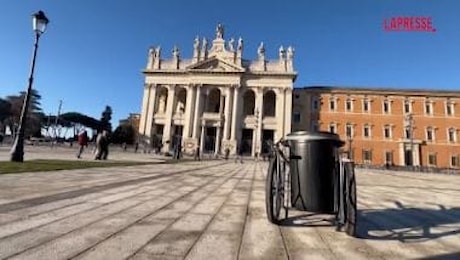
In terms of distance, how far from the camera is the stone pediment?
193 feet

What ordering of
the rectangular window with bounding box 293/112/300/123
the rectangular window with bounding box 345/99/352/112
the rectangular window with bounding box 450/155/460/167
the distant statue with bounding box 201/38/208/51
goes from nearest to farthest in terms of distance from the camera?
the rectangular window with bounding box 450/155/460/167 < the rectangular window with bounding box 345/99/352/112 < the rectangular window with bounding box 293/112/300/123 < the distant statue with bounding box 201/38/208/51

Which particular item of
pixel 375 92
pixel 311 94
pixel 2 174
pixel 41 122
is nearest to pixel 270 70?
pixel 311 94

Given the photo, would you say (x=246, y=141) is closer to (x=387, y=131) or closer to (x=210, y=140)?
(x=210, y=140)

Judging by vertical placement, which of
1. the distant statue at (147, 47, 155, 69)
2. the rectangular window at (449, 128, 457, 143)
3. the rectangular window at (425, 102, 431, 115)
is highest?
the distant statue at (147, 47, 155, 69)

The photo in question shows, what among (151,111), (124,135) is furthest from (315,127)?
(124,135)

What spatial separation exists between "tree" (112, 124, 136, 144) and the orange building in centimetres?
4422

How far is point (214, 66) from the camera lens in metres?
59.9

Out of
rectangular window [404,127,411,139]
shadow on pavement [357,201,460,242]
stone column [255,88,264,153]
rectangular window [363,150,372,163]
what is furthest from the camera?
stone column [255,88,264,153]

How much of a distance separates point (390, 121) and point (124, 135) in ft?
203

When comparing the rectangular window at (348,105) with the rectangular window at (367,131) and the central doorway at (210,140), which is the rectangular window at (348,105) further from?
the central doorway at (210,140)

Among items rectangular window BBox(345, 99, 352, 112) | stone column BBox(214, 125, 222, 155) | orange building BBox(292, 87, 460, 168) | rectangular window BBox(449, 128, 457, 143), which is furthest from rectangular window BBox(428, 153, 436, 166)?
stone column BBox(214, 125, 222, 155)

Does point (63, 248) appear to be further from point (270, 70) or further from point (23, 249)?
point (270, 70)

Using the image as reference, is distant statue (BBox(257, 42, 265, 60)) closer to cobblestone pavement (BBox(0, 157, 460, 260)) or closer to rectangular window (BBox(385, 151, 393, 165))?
rectangular window (BBox(385, 151, 393, 165))

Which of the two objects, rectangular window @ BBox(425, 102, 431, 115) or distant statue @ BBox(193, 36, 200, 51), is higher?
distant statue @ BBox(193, 36, 200, 51)
